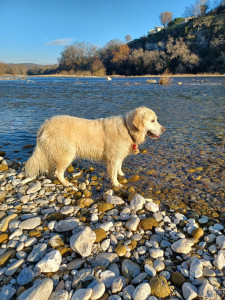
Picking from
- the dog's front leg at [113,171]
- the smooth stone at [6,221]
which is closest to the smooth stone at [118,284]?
the smooth stone at [6,221]

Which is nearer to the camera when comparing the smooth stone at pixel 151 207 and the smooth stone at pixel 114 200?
the smooth stone at pixel 151 207

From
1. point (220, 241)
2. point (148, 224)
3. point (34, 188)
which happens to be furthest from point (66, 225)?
point (220, 241)

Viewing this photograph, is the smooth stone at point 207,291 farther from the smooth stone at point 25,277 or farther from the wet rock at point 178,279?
the smooth stone at point 25,277

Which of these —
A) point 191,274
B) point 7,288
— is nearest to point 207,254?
point 191,274

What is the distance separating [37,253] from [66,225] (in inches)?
24.4

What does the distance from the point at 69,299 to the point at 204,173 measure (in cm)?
439

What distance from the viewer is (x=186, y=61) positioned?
70125 mm

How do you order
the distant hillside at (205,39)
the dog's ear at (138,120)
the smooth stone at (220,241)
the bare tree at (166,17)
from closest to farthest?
1. the smooth stone at (220,241)
2. the dog's ear at (138,120)
3. the distant hillside at (205,39)
4. the bare tree at (166,17)

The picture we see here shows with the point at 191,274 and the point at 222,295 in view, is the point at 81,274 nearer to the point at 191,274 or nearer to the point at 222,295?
the point at 191,274

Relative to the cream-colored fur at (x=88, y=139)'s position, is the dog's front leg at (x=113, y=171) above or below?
below

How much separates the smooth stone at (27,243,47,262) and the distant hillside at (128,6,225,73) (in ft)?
230

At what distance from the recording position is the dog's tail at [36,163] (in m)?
4.97

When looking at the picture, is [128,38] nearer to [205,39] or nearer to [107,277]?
[205,39]

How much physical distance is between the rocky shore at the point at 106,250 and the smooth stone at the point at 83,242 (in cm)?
1
